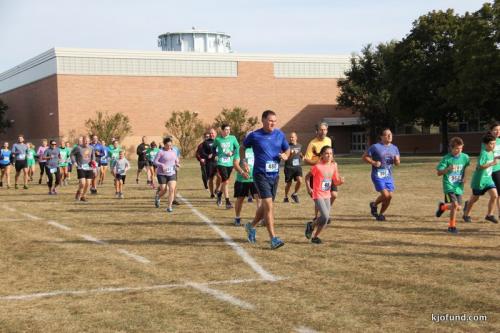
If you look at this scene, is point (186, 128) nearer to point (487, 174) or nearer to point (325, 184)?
point (487, 174)

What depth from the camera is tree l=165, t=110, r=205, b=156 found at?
6197 centimetres

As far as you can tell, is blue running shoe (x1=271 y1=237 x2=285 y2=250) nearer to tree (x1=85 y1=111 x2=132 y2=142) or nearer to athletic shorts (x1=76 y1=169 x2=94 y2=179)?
athletic shorts (x1=76 y1=169 x2=94 y2=179)

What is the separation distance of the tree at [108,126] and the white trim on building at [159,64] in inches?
171

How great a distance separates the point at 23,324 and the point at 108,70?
2225 inches

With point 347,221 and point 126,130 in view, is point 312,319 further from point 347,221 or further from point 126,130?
point 126,130

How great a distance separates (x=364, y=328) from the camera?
5375mm

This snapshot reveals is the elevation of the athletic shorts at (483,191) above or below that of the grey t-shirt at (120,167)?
below

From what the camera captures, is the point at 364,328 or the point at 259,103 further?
the point at 259,103

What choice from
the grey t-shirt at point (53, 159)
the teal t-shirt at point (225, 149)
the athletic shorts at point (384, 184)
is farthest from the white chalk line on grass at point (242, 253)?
the grey t-shirt at point (53, 159)

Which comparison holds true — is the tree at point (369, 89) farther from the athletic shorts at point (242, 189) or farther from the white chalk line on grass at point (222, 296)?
the white chalk line on grass at point (222, 296)

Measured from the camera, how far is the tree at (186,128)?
61969mm

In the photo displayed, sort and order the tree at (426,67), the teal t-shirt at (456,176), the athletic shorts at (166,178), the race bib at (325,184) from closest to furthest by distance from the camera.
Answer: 1. the race bib at (325,184)
2. the teal t-shirt at (456,176)
3. the athletic shorts at (166,178)
4. the tree at (426,67)

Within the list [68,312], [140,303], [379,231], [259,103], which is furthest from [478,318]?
[259,103]

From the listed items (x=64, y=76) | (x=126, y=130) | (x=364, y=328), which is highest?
(x=64, y=76)
